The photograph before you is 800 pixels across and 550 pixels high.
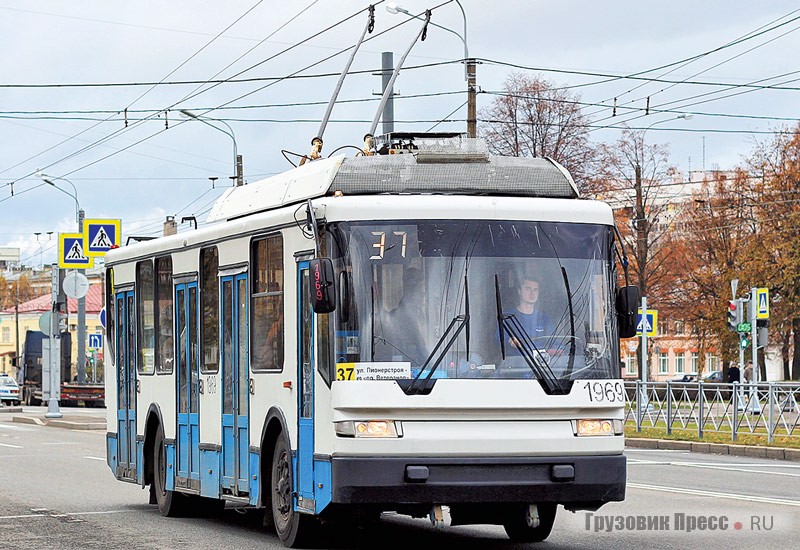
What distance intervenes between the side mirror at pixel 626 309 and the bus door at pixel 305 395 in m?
2.28

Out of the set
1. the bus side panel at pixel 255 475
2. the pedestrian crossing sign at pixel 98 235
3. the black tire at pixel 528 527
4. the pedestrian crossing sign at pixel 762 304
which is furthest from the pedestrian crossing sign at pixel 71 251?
the black tire at pixel 528 527

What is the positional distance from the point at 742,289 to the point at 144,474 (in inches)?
1906

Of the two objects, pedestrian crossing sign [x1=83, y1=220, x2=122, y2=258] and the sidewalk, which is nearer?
pedestrian crossing sign [x1=83, y1=220, x2=122, y2=258]

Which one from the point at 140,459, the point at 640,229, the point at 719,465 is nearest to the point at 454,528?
the point at 140,459

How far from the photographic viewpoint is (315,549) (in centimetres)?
1214

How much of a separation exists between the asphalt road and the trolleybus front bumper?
1.37 meters

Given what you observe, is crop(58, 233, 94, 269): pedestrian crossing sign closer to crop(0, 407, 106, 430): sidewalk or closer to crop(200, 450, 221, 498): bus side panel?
crop(0, 407, 106, 430): sidewalk

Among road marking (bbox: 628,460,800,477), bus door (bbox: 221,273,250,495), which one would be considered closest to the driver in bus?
bus door (bbox: 221,273,250,495)

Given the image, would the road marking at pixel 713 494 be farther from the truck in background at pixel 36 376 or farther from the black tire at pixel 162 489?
the truck in background at pixel 36 376

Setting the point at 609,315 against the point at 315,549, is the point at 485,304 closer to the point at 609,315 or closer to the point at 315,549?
the point at 609,315

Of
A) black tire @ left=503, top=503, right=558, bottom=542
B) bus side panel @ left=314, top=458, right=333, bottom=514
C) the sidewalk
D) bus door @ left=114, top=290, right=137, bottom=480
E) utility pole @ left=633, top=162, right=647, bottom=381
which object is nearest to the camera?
bus side panel @ left=314, top=458, right=333, bottom=514

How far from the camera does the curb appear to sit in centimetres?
2602

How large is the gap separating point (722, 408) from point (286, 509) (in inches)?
673

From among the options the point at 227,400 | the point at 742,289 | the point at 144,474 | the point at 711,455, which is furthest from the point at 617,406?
the point at 742,289
